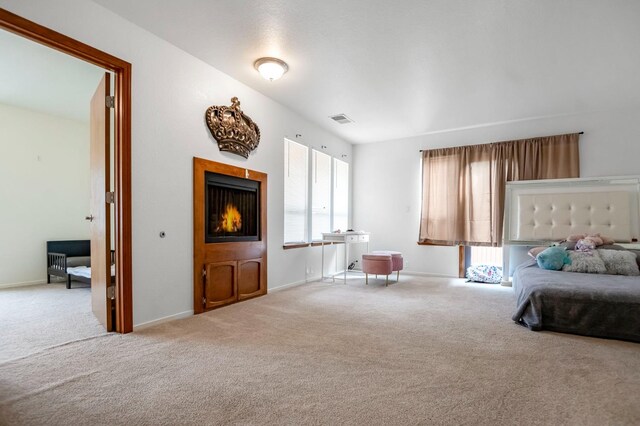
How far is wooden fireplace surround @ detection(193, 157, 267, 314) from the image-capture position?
11.3ft

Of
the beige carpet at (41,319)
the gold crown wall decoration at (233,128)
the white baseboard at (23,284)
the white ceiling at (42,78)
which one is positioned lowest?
the white baseboard at (23,284)

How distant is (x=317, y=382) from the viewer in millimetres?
1917

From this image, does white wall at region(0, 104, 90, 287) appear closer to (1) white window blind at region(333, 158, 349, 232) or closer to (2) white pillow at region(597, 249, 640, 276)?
(1) white window blind at region(333, 158, 349, 232)

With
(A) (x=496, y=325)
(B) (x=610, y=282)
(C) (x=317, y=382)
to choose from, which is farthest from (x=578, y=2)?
(C) (x=317, y=382)

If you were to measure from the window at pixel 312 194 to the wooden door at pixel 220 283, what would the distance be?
4.14ft

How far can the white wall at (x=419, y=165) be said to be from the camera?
483cm

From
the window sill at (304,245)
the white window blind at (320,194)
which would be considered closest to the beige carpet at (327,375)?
the window sill at (304,245)

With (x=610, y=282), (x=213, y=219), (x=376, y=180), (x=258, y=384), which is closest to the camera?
(x=258, y=384)

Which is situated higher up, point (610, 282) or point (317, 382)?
point (610, 282)

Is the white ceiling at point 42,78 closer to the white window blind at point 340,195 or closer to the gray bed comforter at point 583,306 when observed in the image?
the white window blind at point 340,195

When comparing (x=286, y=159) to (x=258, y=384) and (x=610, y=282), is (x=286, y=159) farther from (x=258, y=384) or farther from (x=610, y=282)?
(x=610, y=282)

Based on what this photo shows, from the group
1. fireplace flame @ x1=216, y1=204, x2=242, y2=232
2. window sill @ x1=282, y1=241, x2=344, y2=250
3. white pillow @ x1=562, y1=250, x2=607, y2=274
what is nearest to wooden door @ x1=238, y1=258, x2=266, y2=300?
fireplace flame @ x1=216, y1=204, x2=242, y2=232

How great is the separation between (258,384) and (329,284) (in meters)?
3.32

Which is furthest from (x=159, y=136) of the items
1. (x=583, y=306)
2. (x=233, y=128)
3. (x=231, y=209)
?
(x=583, y=306)
